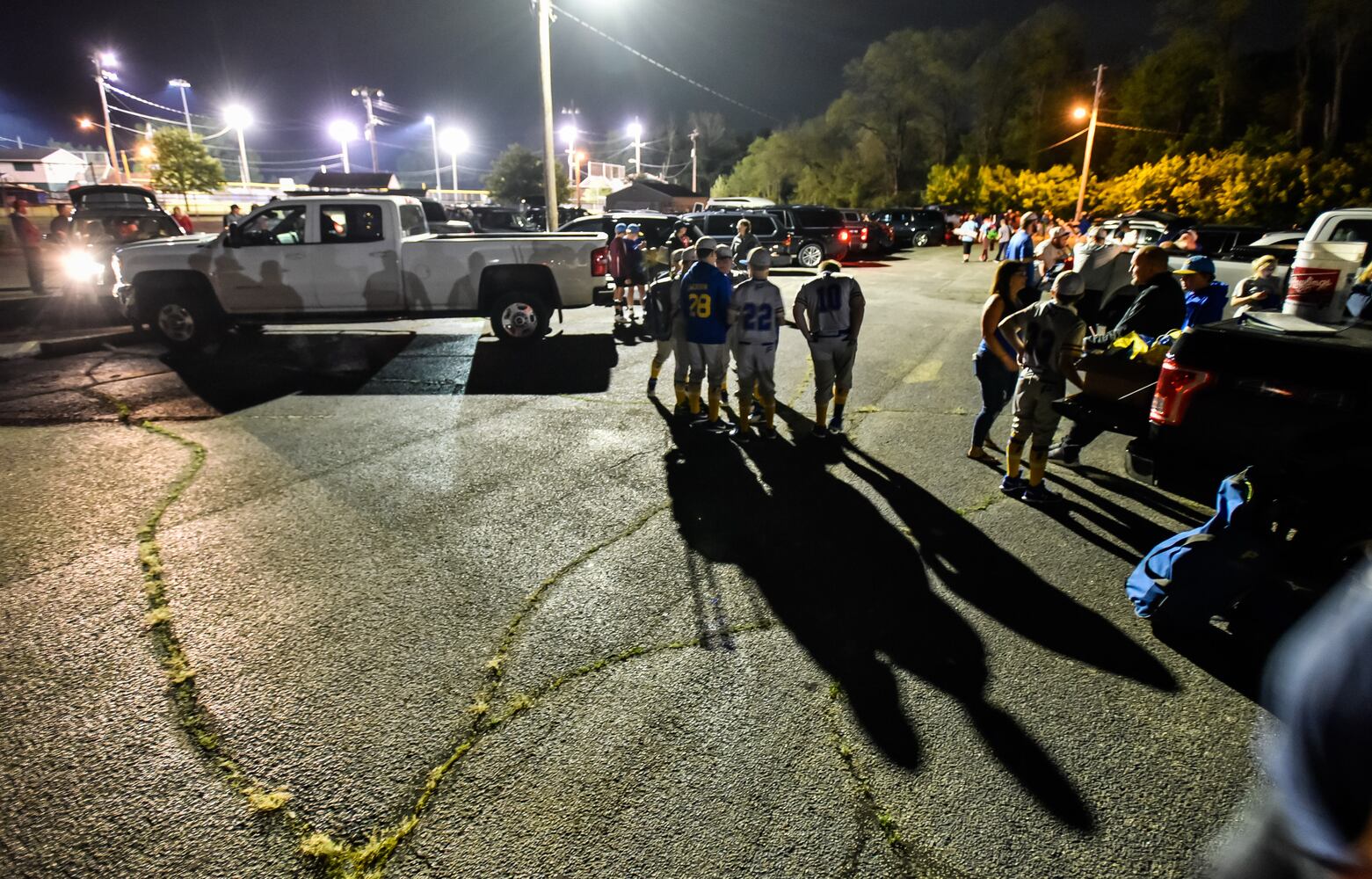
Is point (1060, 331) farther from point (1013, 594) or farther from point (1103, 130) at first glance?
point (1103, 130)

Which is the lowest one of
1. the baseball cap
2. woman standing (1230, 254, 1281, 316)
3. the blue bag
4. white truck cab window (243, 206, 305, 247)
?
the blue bag

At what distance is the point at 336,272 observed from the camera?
9.96 m

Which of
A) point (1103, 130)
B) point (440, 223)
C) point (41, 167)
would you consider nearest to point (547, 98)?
Result: point (440, 223)

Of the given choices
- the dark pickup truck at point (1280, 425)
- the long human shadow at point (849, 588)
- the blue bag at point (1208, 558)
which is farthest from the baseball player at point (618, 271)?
the blue bag at point (1208, 558)

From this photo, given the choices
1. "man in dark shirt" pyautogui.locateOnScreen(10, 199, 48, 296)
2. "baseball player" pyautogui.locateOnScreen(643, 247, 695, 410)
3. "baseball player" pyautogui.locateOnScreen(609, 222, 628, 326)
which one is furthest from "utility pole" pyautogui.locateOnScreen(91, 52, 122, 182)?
"baseball player" pyautogui.locateOnScreen(643, 247, 695, 410)

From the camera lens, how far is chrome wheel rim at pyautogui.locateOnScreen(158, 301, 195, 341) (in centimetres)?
975

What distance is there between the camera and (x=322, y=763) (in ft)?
8.97

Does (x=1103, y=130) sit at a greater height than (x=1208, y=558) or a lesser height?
greater

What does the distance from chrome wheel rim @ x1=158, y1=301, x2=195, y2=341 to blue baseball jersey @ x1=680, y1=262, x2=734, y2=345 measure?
25.7 feet

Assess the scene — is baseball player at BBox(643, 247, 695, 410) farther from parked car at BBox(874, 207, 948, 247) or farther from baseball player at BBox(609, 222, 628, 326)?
parked car at BBox(874, 207, 948, 247)

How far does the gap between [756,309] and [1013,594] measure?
3399 mm

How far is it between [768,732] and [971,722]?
883 mm

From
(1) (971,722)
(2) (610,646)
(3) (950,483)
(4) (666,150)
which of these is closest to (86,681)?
(2) (610,646)

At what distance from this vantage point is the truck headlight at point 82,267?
13.0 m
